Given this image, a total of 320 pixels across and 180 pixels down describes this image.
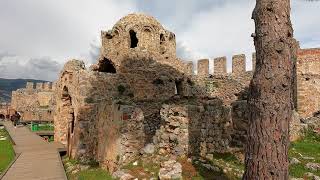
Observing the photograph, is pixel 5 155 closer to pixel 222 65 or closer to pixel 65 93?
pixel 65 93

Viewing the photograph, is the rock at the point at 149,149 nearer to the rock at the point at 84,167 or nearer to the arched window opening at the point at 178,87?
the rock at the point at 84,167

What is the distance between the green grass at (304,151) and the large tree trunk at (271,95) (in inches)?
112

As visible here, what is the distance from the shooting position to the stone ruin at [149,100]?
33.6ft

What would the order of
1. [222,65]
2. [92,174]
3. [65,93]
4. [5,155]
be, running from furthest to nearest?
[222,65] → [65,93] → [5,155] → [92,174]

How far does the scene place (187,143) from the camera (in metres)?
9.88

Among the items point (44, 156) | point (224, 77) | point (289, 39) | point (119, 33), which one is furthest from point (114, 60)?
point (289, 39)

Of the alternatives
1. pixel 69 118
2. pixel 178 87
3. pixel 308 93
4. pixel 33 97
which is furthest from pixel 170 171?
pixel 33 97

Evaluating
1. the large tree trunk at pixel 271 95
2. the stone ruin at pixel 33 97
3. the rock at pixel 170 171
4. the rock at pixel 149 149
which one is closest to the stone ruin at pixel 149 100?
the rock at pixel 149 149

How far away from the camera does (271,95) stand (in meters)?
6.42

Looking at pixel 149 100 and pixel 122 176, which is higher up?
pixel 149 100

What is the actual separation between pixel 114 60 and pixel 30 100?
37386mm

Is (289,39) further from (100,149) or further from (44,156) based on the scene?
(44,156)

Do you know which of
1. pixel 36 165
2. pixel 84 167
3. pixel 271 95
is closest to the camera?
pixel 271 95

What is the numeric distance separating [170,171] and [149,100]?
303 inches
